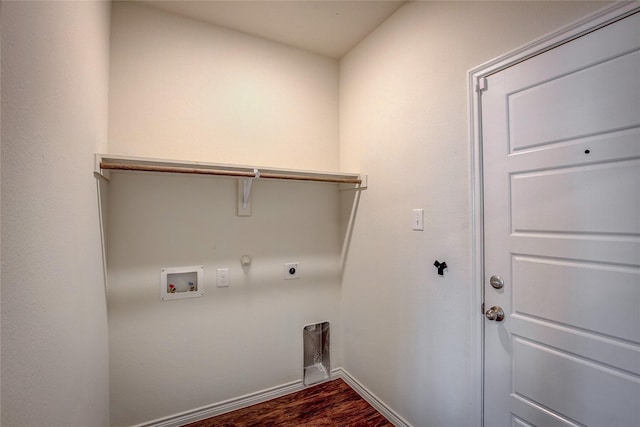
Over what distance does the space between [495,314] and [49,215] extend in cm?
168

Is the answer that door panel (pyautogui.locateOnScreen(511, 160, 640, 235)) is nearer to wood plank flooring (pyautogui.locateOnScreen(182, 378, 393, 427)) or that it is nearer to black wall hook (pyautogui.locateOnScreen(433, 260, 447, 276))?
black wall hook (pyautogui.locateOnScreen(433, 260, 447, 276))

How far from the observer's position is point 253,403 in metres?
2.05

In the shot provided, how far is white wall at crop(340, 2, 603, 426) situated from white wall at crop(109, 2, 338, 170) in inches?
12.3

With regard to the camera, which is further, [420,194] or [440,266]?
[420,194]

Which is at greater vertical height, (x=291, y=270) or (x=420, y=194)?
(x=420, y=194)

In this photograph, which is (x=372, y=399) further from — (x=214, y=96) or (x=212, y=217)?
(x=214, y=96)

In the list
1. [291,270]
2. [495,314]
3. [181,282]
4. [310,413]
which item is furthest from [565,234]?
[181,282]

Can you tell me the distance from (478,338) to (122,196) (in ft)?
6.70

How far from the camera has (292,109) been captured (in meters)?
2.20

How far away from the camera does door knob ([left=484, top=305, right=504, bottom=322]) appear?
50.9 inches

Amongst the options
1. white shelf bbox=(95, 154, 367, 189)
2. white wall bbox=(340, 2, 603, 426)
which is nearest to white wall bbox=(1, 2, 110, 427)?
white shelf bbox=(95, 154, 367, 189)

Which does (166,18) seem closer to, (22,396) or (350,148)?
(350,148)

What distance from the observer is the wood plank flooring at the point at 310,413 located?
6.15 ft

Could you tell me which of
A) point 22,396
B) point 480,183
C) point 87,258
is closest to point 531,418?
point 480,183
